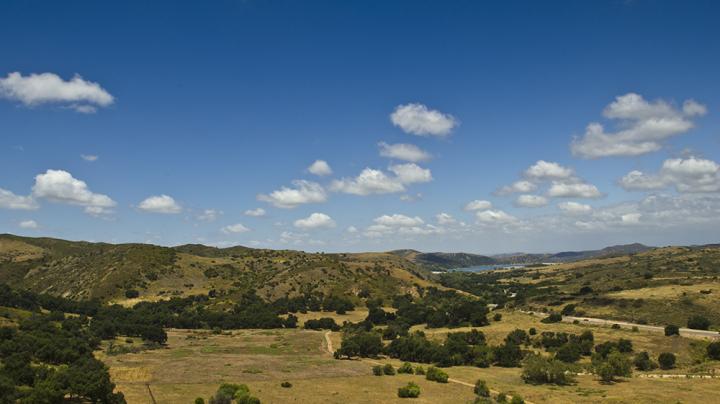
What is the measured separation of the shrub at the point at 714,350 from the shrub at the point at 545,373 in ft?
79.4

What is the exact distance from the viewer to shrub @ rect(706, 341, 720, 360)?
7338 centimetres

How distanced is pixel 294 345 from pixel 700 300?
87455mm

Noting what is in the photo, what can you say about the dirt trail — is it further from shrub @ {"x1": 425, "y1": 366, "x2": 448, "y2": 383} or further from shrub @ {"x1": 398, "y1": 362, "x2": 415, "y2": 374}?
shrub @ {"x1": 398, "y1": 362, "x2": 415, "y2": 374}

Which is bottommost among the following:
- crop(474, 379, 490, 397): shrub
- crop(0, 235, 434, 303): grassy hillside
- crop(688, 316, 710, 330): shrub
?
crop(474, 379, 490, 397): shrub

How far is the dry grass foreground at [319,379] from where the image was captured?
184 ft

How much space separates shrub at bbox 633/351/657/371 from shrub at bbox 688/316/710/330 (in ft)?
89.1

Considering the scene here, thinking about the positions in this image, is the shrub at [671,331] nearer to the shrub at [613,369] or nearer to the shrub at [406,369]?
the shrub at [613,369]

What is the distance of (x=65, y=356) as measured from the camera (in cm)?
6794

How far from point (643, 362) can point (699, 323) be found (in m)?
30.8

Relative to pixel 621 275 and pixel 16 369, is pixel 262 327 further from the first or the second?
pixel 621 275

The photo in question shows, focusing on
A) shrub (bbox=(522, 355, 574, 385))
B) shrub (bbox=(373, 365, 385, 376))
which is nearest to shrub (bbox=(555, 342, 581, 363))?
shrub (bbox=(522, 355, 574, 385))

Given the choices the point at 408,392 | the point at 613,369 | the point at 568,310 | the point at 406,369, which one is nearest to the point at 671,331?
the point at 613,369

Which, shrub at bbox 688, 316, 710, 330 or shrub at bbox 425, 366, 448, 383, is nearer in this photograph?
shrub at bbox 425, 366, 448, 383

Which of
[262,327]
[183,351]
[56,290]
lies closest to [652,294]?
[262,327]
